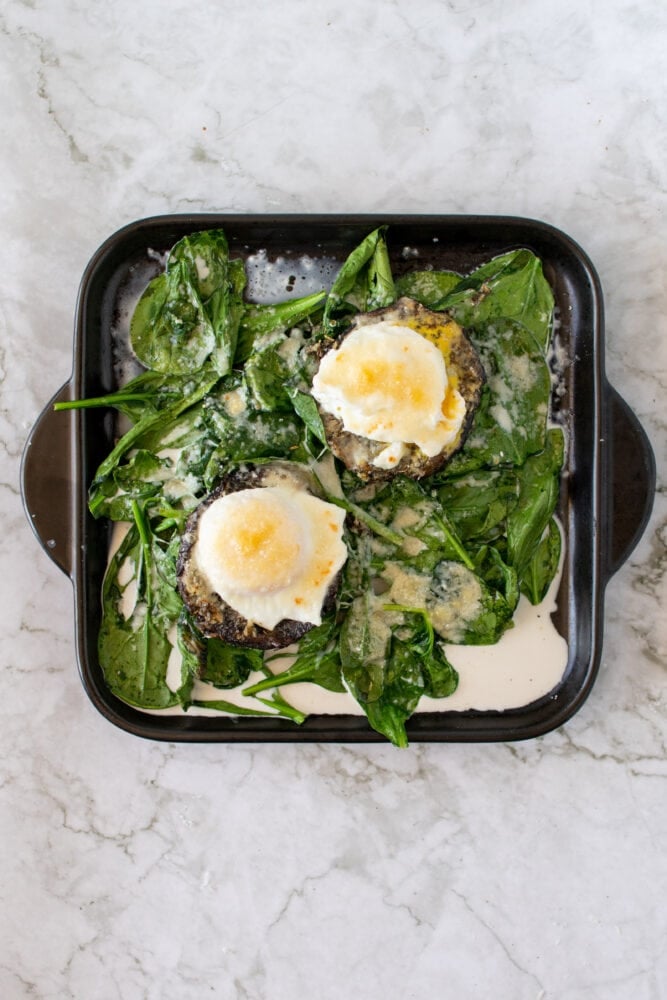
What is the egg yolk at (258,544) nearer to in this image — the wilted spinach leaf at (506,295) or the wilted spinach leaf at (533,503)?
the wilted spinach leaf at (533,503)

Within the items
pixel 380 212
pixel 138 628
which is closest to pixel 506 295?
pixel 380 212

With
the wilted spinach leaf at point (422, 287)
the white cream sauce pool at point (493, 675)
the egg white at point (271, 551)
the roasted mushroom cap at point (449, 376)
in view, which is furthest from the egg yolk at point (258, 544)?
the wilted spinach leaf at point (422, 287)

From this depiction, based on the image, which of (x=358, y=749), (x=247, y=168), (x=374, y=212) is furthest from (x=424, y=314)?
(x=358, y=749)

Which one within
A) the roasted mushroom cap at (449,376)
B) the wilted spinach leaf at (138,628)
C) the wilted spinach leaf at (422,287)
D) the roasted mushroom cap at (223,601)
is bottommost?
the wilted spinach leaf at (138,628)

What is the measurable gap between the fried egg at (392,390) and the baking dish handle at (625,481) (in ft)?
1.39

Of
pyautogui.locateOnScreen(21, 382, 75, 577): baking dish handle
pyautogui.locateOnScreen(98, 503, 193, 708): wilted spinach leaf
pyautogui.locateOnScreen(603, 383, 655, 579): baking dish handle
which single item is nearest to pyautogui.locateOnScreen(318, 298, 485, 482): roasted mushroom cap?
pyautogui.locateOnScreen(603, 383, 655, 579): baking dish handle

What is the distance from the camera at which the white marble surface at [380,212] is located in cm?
212

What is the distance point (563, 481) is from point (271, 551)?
29.8 inches

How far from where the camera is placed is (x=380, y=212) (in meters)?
2.11

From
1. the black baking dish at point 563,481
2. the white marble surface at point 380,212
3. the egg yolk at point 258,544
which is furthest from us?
the white marble surface at point 380,212

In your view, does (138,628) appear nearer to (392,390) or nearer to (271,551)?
(271,551)

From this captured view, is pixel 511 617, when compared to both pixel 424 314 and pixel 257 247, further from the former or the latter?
pixel 257 247

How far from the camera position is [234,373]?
1.94 m

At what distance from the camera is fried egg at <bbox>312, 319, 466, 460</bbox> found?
68.6 inches
